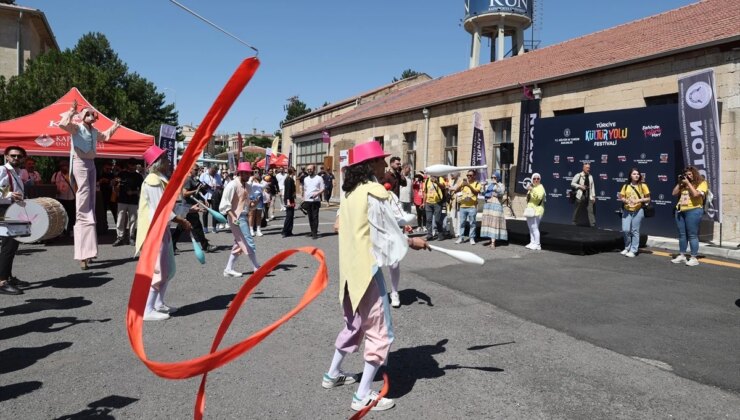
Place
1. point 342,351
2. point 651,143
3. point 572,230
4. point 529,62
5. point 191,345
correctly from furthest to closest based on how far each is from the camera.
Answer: point 529,62
point 651,143
point 572,230
point 191,345
point 342,351

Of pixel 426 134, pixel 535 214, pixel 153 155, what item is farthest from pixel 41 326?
pixel 426 134

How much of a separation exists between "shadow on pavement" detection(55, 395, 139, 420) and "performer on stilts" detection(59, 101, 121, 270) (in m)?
5.11

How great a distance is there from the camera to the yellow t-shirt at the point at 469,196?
12102 mm

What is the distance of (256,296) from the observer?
6.78m

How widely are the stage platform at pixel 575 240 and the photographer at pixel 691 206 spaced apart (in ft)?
5.35

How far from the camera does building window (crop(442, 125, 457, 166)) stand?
2259cm

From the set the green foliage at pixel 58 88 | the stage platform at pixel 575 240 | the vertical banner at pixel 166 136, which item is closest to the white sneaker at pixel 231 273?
the stage platform at pixel 575 240

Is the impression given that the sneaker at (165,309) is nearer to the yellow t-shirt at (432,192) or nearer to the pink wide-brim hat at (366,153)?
the pink wide-brim hat at (366,153)

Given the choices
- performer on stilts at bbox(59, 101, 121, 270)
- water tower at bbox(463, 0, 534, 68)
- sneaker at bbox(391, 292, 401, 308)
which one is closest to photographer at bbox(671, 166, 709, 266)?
sneaker at bbox(391, 292, 401, 308)

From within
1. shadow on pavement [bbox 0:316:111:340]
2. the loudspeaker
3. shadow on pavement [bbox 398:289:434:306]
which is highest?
the loudspeaker

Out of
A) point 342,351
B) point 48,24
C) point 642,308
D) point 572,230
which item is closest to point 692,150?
point 572,230

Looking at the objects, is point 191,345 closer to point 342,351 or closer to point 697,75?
point 342,351

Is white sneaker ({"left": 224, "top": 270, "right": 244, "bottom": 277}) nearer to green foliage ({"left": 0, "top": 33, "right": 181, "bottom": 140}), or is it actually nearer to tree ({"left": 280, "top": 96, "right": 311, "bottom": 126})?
green foliage ({"left": 0, "top": 33, "right": 181, "bottom": 140})

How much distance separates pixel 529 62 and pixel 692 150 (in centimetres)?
1076
